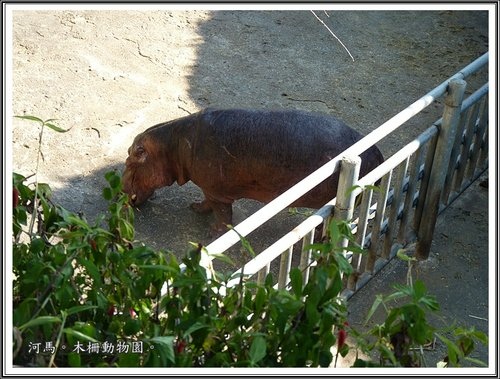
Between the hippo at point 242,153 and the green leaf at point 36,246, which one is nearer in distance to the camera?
the green leaf at point 36,246

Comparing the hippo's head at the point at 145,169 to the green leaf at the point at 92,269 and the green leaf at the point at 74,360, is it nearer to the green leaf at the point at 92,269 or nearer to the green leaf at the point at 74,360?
the green leaf at the point at 92,269

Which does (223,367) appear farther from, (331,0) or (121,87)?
(121,87)

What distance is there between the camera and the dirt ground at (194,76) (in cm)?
566

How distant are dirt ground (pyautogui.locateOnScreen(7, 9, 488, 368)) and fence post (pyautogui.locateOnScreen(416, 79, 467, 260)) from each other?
8.4 inches

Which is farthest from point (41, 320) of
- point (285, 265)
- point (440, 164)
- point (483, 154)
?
point (483, 154)

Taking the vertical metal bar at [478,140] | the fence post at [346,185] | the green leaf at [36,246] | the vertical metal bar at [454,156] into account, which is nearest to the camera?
the green leaf at [36,246]

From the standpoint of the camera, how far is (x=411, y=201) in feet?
15.3

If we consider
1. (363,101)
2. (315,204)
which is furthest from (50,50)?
(315,204)

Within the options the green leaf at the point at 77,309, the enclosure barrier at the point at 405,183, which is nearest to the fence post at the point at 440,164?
the enclosure barrier at the point at 405,183

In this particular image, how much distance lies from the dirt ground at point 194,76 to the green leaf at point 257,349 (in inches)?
119

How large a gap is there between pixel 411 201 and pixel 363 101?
2.07 metres

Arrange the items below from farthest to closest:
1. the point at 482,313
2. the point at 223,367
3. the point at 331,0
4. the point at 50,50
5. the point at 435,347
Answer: the point at 50,50
the point at 482,313
the point at 435,347
the point at 331,0
the point at 223,367

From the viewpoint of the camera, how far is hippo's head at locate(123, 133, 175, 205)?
5.44m

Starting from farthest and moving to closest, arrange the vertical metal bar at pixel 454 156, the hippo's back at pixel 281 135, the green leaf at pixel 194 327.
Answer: the hippo's back at pixel 281 135, the vertical metal bar at pixel 454 156, the green leaf at pixel 194 327
